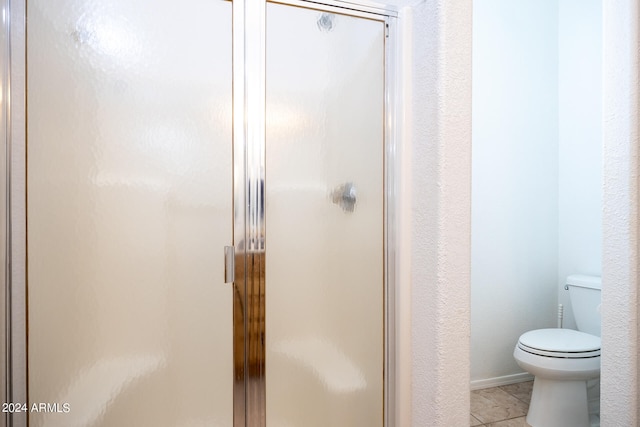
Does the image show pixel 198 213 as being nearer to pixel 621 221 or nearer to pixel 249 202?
pixel 249 202

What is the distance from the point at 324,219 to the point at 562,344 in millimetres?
1375

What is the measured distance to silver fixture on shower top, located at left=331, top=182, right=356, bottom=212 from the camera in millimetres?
1181

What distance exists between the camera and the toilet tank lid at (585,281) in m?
1.95

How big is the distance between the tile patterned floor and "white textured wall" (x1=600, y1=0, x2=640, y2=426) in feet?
2.00

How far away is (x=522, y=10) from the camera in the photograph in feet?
7.32

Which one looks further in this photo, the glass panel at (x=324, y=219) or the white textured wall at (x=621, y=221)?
the white textured wall at (x=621, y=221)

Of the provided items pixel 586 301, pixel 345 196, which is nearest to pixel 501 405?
pixel 586 301

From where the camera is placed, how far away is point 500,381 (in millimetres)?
2207

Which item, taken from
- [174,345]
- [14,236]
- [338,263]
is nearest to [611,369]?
[338,263]

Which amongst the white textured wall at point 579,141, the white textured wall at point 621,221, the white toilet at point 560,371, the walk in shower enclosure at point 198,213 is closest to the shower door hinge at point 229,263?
the walk in shower enclosure at point 198,213

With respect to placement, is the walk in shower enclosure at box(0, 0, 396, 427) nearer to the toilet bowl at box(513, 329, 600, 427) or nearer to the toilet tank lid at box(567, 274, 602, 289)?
the toilet bowl at box(513, 329, 600, 427)

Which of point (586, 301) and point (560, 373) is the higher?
point (586, 301)

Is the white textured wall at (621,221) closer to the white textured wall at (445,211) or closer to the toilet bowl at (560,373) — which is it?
the toilet bowl at (560,373)

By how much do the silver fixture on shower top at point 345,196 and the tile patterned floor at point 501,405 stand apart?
1.39 m
